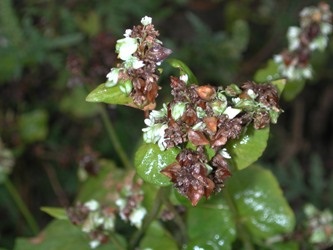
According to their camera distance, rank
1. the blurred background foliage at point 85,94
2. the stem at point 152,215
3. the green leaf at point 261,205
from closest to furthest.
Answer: the stem at point 152,215 < the green leaf at point 261,205 < the blurred background foliage at point 85,94

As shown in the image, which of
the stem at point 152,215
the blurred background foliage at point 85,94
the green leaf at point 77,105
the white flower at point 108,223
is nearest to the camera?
the stem at point 152,215

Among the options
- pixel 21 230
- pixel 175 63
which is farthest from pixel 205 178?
pixel 21 230

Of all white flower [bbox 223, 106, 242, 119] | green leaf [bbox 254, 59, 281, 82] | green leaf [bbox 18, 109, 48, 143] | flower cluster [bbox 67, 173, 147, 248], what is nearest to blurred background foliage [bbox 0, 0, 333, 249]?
green leaf [bbox 18, 109, 48, 143]

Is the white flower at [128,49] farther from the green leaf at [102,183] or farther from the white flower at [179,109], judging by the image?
the green leaf at [102,183]

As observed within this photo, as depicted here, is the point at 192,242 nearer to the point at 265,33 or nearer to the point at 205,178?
the point at 205,178

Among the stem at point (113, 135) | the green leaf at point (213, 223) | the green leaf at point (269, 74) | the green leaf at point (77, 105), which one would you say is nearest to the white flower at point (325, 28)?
the green leaf at point (269, 74)

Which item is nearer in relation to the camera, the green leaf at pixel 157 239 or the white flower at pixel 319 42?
the green leaf at pixel 157 239
